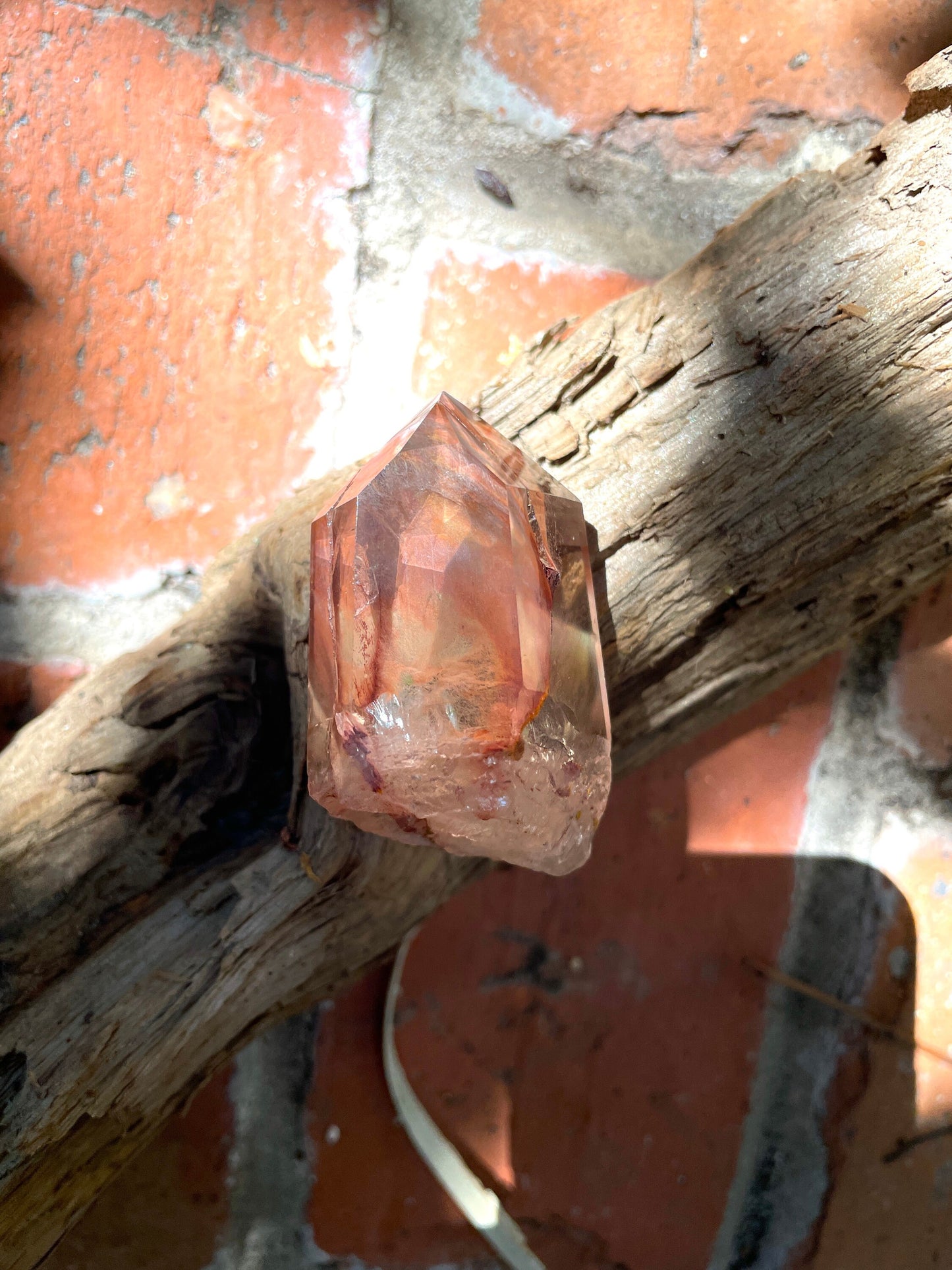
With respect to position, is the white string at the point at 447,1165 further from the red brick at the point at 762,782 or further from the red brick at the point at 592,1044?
the red brick at the point at 762,782

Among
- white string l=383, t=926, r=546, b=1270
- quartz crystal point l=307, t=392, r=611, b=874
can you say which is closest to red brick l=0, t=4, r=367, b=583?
quartz crystal point l=307, t=392, r=611, b=874

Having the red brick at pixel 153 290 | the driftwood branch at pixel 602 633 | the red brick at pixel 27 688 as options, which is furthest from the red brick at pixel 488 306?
the red brick at pixel 27 688

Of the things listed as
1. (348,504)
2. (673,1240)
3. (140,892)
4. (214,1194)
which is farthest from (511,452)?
(673,1240)

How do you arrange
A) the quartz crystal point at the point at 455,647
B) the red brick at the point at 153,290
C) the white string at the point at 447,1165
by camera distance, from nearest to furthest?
1. the quartz crystal point at the point at 455,647
2. the red brick at the point at 153,290
3. the white string at the point at 447,1165

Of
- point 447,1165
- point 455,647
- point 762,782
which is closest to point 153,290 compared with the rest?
point 455,647

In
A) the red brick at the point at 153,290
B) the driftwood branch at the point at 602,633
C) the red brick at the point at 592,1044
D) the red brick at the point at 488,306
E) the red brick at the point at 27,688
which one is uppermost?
the red brick at the point at 153,290
